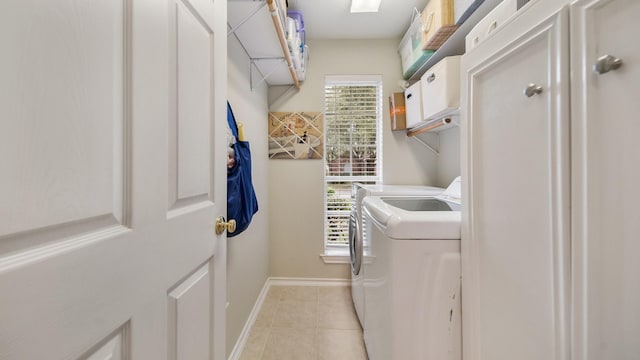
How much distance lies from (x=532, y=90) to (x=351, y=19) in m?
2.15

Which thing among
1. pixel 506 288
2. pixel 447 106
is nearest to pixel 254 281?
pixel 506 288

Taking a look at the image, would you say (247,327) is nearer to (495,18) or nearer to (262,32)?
(262,32)

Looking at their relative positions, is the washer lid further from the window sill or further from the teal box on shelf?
the window sill

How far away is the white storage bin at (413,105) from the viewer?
2.08 m

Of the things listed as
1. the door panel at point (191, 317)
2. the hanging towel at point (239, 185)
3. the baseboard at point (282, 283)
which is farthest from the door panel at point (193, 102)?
the baseboard at point (282, 283)

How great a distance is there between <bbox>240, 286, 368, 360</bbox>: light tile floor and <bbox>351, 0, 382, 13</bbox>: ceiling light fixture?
2606 millimetres

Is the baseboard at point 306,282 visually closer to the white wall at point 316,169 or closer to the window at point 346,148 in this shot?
the white wall at point 316,169

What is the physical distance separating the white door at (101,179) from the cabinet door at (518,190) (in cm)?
89

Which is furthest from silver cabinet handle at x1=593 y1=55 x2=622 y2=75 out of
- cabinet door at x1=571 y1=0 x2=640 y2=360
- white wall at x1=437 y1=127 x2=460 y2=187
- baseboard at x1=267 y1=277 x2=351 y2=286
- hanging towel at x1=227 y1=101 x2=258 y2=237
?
baseboard at x1=267 y1=277 x2=351 y2=286

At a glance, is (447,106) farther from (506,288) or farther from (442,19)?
(506,288)

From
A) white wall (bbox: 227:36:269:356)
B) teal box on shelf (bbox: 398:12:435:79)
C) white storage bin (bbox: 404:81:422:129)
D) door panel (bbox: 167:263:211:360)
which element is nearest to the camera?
door panel (bbox: 167:263:211:360)

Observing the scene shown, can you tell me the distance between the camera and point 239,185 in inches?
56.7

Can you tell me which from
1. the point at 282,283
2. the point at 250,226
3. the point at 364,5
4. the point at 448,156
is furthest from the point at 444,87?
the point at 282,283

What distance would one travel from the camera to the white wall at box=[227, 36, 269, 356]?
5.32ft
